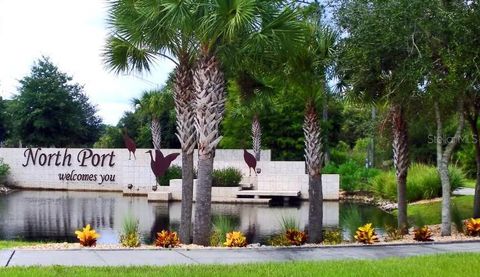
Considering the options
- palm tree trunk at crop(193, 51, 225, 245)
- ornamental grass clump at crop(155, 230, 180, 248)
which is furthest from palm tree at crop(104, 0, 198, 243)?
ornamental grass clump at crop(155, 230, 180, 248)

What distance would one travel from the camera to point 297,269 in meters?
9.54

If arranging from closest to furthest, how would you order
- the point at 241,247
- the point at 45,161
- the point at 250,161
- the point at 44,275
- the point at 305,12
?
the point at 44,275, the point at 241,247, the point at 305,12, the point at 250,161, the point at 45,161

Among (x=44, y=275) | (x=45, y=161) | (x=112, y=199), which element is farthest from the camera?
(x=45, y=161)

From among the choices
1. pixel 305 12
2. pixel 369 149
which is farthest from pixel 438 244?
pixel 369 149

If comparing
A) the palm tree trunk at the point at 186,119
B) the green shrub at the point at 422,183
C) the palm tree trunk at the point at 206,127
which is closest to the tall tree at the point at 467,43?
the palm tree trunk at the point at 206,127

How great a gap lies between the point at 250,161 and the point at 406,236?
67.2 ft

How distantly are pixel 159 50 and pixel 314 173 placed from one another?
4755 mm

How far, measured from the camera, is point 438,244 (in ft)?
43.5

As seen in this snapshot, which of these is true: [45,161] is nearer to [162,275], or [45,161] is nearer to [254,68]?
[254,68]

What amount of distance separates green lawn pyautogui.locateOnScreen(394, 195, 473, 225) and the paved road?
868cm

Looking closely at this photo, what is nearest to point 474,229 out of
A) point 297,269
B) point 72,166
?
point 297,269

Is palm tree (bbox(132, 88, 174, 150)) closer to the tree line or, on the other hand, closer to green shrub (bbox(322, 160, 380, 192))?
green shrub (bbox(322, 160, 380, 192))

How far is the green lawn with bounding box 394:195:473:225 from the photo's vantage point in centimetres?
2202

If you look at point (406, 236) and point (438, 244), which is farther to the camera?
point (406, 236)
